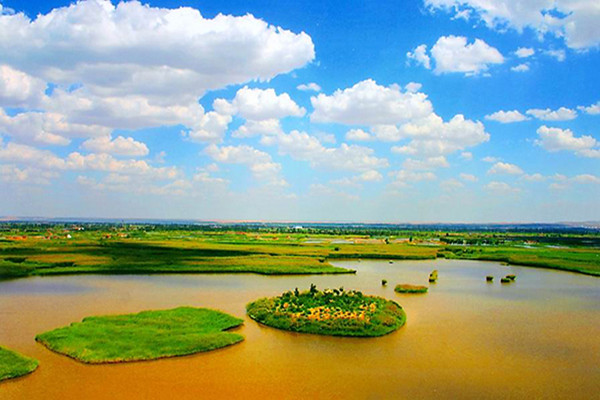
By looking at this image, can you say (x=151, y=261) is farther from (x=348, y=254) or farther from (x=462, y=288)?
(x=462, y=288)

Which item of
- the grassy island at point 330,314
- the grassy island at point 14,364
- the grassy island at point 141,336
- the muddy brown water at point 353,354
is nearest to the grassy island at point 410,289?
the muddy brown water at point 353,354

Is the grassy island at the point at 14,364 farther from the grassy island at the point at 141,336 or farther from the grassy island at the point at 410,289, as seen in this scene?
the grassy island at the point at 410,289

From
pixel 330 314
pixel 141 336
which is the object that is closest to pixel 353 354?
pixel 330 314

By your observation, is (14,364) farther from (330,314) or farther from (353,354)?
(330,314)

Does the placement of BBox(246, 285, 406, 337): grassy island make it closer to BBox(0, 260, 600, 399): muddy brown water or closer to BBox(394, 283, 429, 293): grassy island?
BBox(0, 260, 600, 399): muddy brown water

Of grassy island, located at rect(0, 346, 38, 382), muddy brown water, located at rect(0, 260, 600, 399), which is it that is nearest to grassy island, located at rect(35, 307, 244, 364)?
muddy brown water, located at rect(0, 260, 600, 399)

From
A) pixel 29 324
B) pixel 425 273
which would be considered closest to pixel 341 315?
pixel 29 324
